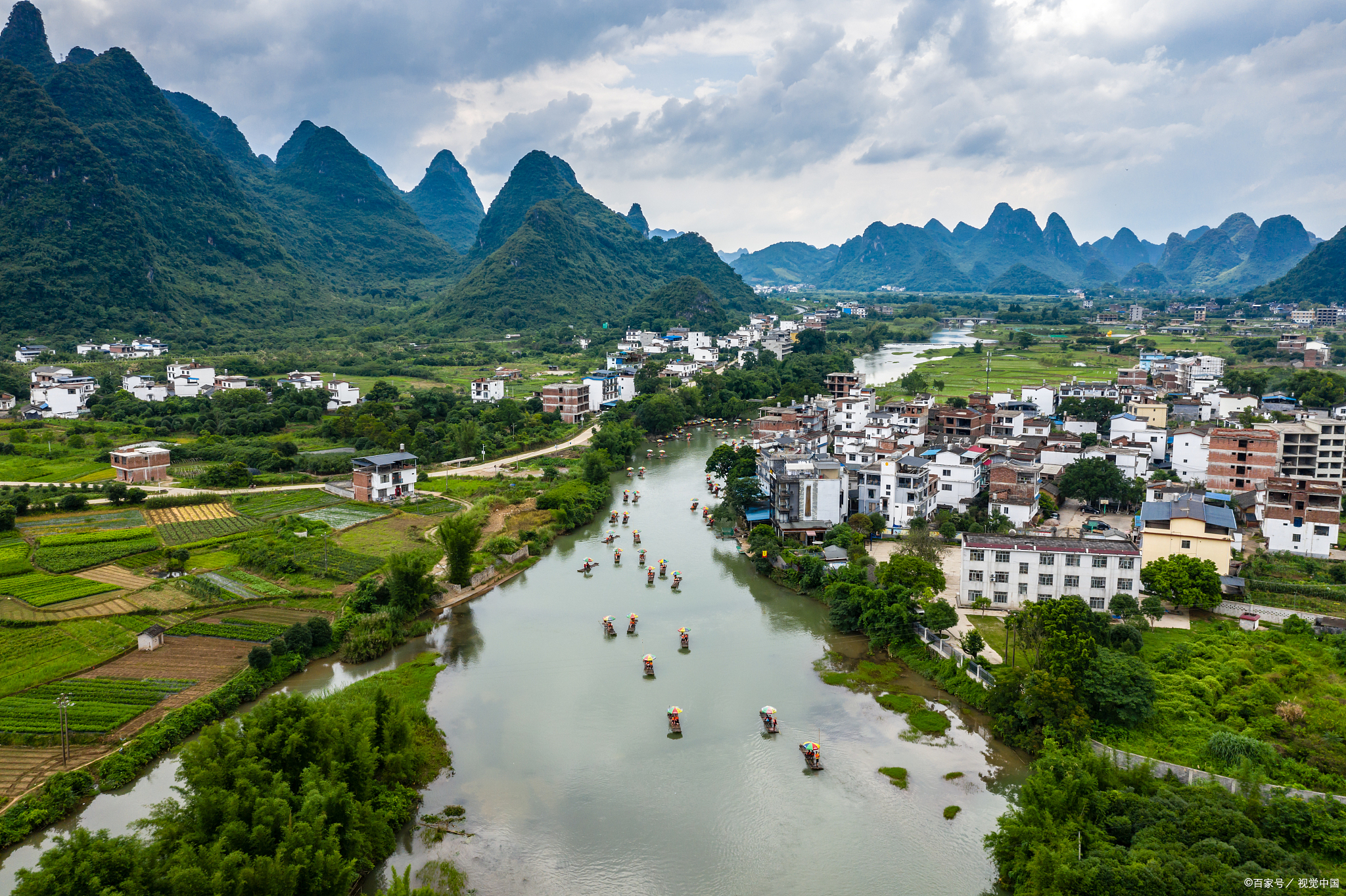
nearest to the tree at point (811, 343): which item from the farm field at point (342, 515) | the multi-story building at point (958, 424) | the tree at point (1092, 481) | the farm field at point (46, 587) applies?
the multi-story building at point (958, 424)

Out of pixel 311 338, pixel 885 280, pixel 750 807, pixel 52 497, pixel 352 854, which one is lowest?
pixel 750 807

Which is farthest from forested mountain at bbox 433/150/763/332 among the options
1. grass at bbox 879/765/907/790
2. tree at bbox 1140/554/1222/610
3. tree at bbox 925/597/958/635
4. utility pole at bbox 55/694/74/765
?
grass at bbox 879/765/907/790

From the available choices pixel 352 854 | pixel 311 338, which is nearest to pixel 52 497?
pixel 352 854

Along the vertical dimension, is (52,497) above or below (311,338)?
below

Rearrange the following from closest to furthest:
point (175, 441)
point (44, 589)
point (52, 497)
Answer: point (44, 589) → point (52, 497) → point (175, 441)

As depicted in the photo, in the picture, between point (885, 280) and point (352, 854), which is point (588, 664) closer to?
point (352, 854)

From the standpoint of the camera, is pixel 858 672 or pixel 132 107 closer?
pixel 858 672

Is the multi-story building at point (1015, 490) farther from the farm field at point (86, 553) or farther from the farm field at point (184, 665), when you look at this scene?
the farm field at point (86, 553)
